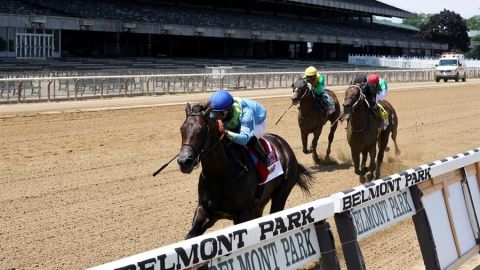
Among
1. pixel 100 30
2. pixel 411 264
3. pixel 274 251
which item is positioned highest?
pixel 100 30

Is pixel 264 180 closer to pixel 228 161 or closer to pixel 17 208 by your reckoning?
pixel 228 161

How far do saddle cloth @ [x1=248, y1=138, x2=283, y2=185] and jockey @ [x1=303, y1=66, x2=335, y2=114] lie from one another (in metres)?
4.86

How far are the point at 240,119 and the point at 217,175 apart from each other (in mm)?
555

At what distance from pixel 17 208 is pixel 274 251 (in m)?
4.81

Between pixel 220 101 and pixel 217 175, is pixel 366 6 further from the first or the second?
pixel 217 175

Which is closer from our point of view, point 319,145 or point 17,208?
point 17,208

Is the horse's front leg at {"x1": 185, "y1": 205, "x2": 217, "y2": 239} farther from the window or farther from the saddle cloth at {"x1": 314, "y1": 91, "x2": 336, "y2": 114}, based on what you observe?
the window

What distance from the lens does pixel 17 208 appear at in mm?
7145

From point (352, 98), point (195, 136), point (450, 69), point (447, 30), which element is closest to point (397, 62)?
point (450, 69)

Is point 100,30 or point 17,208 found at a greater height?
point 100,30

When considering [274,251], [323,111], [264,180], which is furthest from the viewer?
[323,111]

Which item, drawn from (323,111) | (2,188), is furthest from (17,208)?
(323,111)

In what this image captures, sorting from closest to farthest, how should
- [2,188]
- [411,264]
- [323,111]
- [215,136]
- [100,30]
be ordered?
[215,136] < [411,264] < [2,188] < [323,111] < [100,30]

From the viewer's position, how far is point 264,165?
5047mm
